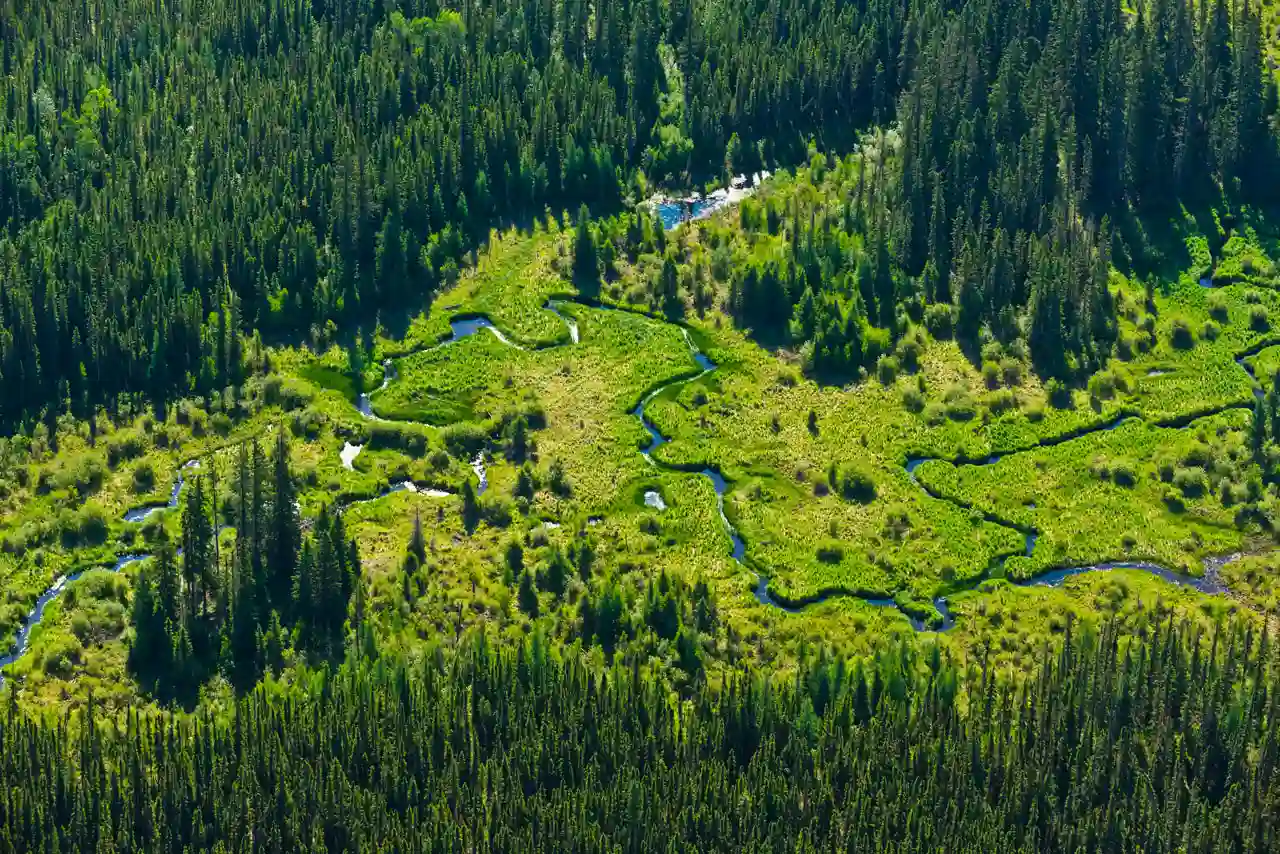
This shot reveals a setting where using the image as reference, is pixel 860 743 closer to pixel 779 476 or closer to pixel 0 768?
pixel 779 476

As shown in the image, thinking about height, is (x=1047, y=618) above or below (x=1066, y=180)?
below

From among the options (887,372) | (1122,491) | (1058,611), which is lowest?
(1058,611)

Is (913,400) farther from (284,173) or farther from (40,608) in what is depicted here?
(40,608)

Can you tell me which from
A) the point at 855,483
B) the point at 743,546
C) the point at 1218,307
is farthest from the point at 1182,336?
the point at 743,546

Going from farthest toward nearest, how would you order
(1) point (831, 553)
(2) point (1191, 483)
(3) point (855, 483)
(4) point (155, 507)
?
(2) point (1191, 483), (3) point (855, 483), (4) point (155, 507), (1) point (831, 553)

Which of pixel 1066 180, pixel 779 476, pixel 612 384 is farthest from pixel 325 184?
pixel 1066 180

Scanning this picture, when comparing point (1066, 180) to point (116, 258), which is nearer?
point (116, 258)
